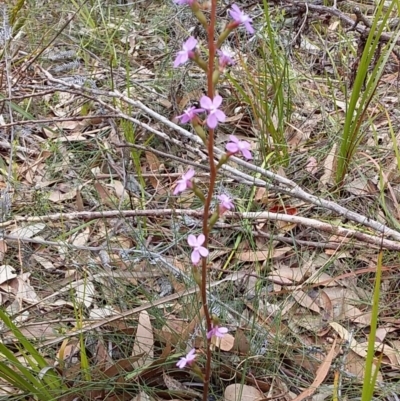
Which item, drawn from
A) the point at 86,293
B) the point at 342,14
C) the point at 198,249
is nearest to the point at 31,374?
the point at 86,293

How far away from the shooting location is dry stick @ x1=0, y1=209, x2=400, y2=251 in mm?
1743

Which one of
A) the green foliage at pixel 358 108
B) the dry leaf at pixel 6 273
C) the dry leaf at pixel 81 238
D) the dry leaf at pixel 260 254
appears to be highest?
the green foliage at pixel 358 108

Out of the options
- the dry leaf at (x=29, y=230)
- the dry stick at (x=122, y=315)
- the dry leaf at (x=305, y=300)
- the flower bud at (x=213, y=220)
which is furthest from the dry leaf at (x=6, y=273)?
the flower bud at (x=213, y=220)

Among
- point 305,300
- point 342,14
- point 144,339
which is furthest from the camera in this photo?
point 342,14

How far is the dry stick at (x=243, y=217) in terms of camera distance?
1743 mm

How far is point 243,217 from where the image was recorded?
1854mm

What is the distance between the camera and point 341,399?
1.42 m

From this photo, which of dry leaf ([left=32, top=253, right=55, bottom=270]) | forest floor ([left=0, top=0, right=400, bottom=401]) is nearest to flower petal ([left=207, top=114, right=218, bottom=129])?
forest floor ([left=0, top=0, right=400, bottom=401])

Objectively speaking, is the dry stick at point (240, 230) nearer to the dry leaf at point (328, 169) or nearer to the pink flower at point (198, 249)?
the dry leaf at point (328, 169)

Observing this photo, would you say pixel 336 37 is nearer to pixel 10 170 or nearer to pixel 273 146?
pixel 273 146

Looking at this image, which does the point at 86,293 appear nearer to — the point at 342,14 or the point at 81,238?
the point at 81,238

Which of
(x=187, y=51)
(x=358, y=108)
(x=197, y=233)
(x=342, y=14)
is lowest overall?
(x=197, y=233)

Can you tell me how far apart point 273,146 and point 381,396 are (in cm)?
110

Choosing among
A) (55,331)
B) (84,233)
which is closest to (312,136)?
(84,233)
